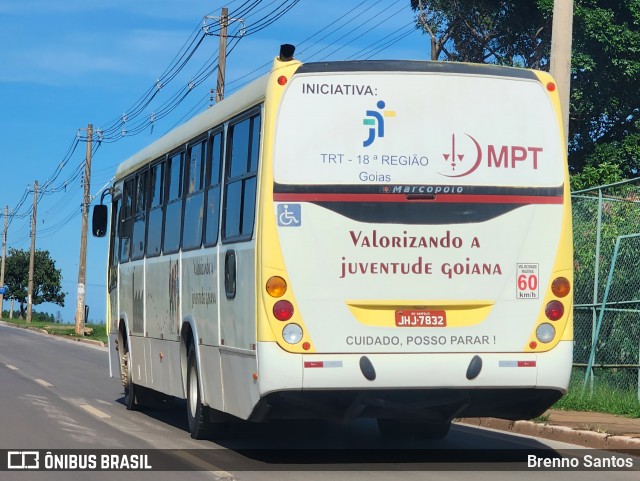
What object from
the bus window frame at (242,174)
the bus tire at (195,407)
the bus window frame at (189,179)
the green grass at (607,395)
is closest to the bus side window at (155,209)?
the bus window frame at (189,179)

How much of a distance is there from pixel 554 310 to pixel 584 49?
71.5ft

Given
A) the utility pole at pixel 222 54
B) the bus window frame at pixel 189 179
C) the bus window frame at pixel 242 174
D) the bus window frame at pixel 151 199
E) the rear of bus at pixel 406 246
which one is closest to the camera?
the rear of bus at pixel 406 246

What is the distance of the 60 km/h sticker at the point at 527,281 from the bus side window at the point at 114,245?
344 inches

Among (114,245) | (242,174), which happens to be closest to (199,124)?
(242,174)

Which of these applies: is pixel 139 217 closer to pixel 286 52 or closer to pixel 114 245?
pixel 114 245

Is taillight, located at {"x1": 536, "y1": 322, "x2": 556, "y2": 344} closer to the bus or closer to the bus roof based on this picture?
the bus

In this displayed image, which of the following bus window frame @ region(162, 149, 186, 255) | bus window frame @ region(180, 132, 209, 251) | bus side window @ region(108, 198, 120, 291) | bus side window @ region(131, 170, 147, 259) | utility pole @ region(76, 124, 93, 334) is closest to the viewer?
bus window frame @ region(180, 132, 209, 251)

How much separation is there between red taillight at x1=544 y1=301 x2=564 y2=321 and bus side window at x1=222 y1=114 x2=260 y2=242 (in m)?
2.69

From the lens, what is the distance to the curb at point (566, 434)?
12.2 metres

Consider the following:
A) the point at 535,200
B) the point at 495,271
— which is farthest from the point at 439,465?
the point at 535,200

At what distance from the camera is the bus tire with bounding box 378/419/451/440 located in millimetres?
13180

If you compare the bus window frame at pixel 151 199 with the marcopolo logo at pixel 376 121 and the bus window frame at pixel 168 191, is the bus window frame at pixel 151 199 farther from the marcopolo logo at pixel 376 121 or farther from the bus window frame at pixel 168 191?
the marcopolo logo at pixel 376 121

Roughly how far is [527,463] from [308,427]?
3.81 meters

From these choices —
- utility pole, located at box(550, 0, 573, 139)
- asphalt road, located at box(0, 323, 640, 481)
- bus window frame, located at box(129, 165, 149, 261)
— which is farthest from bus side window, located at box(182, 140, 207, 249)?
utility pole, located at box(550, 0, 573, 139)
